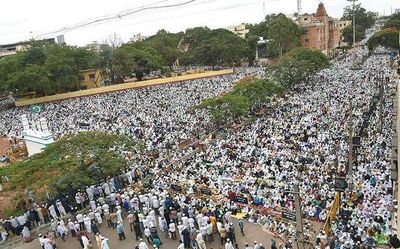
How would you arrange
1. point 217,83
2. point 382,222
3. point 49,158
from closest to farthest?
point 382,222 → point 49,158 → point 217,83

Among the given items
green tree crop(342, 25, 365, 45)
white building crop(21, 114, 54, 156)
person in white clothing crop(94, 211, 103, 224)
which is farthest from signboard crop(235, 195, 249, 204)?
green tree crop(342, 25, 365, 45)

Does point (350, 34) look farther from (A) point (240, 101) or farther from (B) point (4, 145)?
(B) point (4, 145)

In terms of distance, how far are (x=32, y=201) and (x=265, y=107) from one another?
20.7m

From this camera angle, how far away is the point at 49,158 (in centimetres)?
1903

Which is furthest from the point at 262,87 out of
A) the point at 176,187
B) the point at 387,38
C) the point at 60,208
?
the point at 387,38

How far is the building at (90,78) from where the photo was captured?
54781 millimetres

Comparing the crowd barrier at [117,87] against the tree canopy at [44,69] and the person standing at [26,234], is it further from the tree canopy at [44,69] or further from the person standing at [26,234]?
the person standing at [26,234]

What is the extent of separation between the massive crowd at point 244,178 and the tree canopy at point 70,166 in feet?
2.22

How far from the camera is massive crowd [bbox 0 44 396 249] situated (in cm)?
1343

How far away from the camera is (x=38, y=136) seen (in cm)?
2503

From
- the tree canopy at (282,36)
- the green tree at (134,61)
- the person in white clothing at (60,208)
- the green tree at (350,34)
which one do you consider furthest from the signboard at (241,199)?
the green tree at (350,34)

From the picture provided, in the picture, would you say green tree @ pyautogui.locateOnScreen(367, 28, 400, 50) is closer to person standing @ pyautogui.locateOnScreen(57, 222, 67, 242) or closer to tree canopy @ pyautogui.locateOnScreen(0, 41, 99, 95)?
tree canopy @ pyautogui.locateOnScreen(0, 41, 99, 95)

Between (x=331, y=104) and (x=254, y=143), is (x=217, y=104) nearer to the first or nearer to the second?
(x=254, y=143)

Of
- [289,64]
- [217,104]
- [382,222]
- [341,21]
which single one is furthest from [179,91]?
[341,21]
